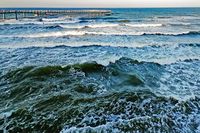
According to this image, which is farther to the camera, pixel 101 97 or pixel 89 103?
pixel 101 97

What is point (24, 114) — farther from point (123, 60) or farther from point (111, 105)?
point (123, 60)

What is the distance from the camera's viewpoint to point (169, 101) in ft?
25.8

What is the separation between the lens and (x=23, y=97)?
825 centimetres

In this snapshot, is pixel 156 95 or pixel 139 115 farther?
pixel 156 95

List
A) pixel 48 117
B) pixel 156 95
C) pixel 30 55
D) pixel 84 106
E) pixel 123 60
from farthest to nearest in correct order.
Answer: pixel 30 55
pixel 123 60
pixel 156 95
pixel 84 106
pixel 48 117

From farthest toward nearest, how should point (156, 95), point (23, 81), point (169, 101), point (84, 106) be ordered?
point (23, 81) < point (156, 95) < point (169, 101) < point (84, 106)

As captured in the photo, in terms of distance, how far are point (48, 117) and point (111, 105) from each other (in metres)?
1.73

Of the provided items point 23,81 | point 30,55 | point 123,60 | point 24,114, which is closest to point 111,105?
point 24,114

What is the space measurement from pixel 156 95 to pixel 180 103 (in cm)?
85

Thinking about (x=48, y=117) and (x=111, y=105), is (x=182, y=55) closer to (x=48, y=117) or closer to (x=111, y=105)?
(x=111, y=105)

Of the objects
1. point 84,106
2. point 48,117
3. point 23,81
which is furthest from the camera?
point 23,81

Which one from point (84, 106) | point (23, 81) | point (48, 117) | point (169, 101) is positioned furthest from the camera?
point (23, 81)

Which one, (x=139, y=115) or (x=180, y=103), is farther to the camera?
(x=180, y=103)

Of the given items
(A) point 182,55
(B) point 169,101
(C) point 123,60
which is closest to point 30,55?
(C) point 123,60
